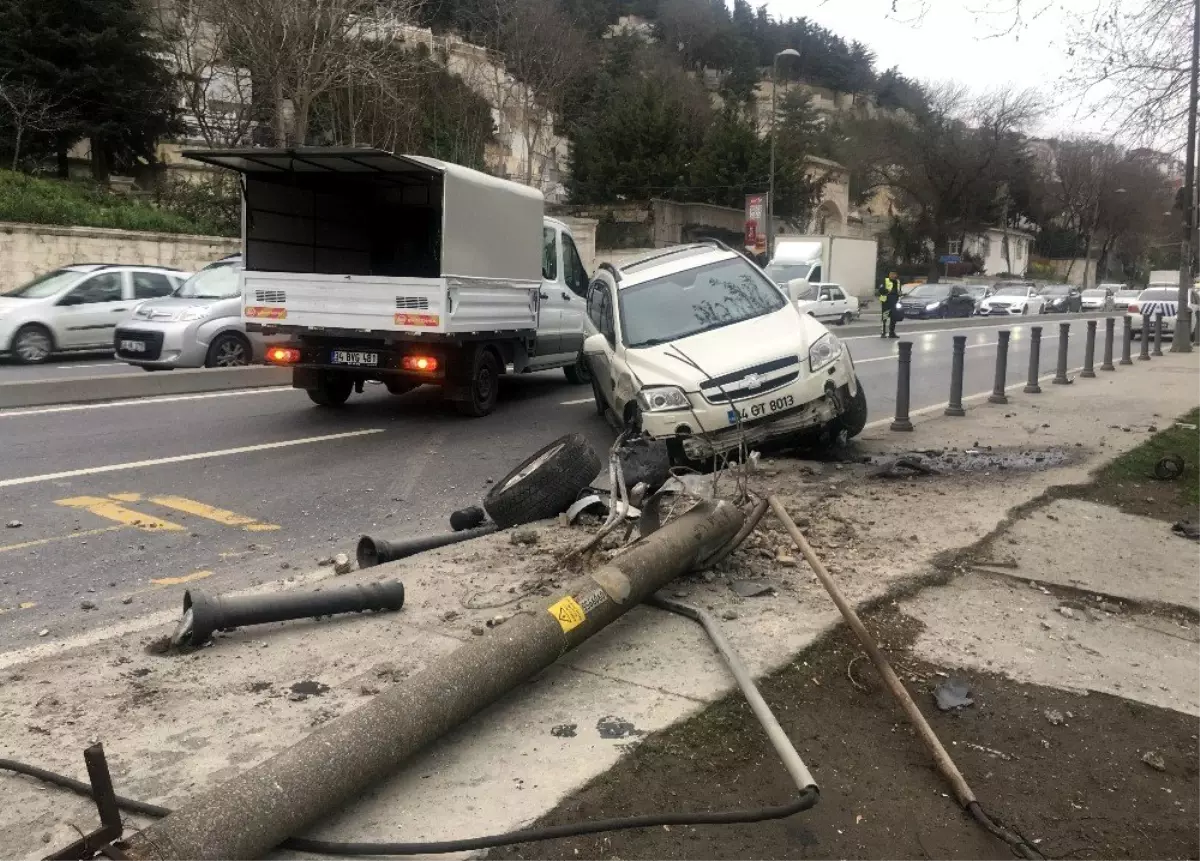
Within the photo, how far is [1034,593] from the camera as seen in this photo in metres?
5.30

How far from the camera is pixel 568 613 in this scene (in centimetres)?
397

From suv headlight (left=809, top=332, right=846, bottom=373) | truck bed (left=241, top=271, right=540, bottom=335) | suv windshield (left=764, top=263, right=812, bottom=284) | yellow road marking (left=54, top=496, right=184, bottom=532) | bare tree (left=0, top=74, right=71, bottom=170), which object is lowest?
yellow road marking (left=54, top=496, right=184, bottom=532)

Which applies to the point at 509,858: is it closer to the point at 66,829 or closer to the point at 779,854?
the point at 779,854

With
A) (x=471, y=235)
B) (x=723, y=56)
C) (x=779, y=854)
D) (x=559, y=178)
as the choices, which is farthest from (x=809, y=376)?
(x=723, y=56)

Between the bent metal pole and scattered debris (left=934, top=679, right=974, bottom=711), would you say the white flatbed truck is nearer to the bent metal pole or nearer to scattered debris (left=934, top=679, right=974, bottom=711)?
the bent metal pole

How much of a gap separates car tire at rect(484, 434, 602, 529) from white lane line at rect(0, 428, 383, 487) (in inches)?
157

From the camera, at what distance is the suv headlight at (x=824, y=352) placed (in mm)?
8617

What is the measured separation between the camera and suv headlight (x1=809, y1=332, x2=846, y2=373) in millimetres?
8617

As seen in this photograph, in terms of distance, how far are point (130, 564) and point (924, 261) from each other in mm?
74864

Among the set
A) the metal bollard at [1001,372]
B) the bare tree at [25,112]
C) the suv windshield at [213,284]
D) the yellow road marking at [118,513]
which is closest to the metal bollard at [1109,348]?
the metal bollard at [1001,372]

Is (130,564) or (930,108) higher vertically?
(930,108)

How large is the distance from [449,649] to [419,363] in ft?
23.0

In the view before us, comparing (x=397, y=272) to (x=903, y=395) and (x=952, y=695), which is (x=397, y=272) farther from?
(x=952, y=695)

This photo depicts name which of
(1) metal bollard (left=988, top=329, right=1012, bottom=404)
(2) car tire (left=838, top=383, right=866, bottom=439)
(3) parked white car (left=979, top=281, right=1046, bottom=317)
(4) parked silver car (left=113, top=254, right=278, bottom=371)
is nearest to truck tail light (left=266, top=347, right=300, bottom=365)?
(4) parked silver car (left=113, top=254, right=278, bottom=371)
